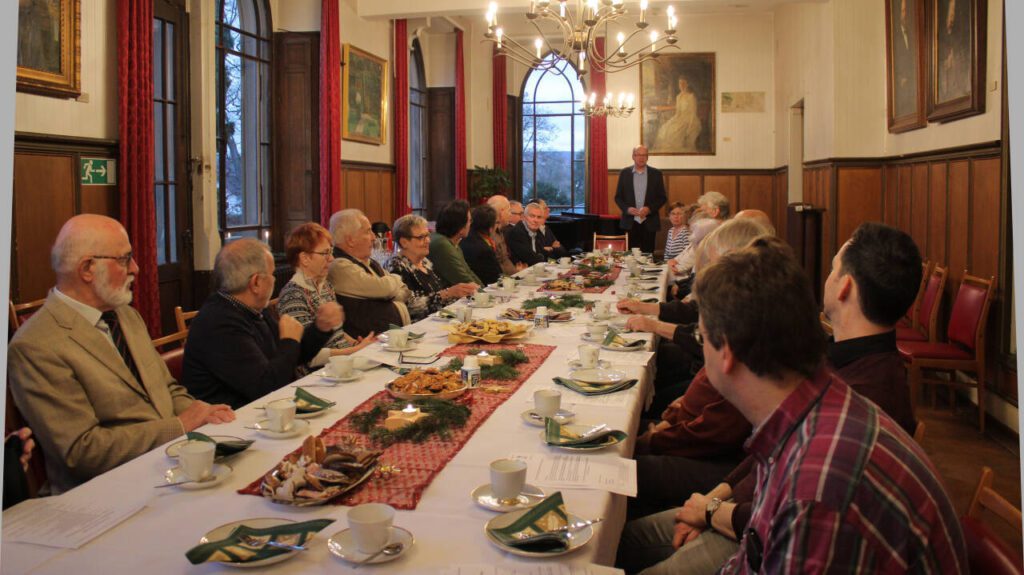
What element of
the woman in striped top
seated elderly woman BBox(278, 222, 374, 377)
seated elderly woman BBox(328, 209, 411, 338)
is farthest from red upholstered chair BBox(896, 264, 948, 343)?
seated elderly woman BBox(278, 222, 374, 377)

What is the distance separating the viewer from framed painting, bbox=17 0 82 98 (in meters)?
5.25

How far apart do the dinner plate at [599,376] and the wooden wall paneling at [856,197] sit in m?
6.81

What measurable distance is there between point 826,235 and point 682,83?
209 inches

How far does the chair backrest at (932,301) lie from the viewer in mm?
5961

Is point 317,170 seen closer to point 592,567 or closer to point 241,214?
point 241,214

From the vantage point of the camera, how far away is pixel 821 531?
1300mm

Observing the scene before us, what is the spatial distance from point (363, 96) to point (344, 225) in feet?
21.1

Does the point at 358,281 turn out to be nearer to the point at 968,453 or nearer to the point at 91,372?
the point at 91,372

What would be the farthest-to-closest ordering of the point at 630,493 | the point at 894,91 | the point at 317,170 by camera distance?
the point at 317,170 < the point at 894,91 < the point at 630,493

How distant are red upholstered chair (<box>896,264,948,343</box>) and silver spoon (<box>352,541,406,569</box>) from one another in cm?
493

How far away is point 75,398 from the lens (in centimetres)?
251

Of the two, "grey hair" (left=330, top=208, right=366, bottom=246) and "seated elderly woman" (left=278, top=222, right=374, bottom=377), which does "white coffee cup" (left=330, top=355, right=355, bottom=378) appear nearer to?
"seated elderly woman" (left=278, top=222, right=374, bottom=377)

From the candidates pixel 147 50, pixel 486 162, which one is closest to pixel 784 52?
pixel 486 162

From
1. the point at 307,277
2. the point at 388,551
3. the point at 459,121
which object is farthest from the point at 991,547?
the point at 459,121
